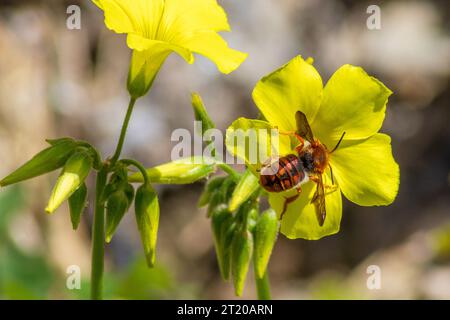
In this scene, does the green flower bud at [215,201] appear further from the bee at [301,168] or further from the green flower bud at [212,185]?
the bee at [301,168]

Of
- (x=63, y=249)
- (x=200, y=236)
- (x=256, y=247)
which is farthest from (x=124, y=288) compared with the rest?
(x=256, y=247)

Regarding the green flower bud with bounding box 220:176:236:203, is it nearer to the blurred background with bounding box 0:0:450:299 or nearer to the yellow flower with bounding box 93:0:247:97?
the yellow flower with bounding box 93:0:247:97

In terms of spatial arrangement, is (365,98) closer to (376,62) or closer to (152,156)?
(152,156)

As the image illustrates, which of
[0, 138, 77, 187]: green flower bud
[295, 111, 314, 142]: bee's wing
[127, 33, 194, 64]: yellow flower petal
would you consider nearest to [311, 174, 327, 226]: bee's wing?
[295, 111, 314, 142]: bee's wing

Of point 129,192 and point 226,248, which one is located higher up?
point 129,192

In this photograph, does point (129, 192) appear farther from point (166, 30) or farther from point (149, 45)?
point (166, 30)

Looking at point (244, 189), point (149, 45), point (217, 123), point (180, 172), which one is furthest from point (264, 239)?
point (217, 123)

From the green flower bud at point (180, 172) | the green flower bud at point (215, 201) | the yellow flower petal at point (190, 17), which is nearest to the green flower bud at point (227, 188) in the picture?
the green flower bud at point (215, 201)
